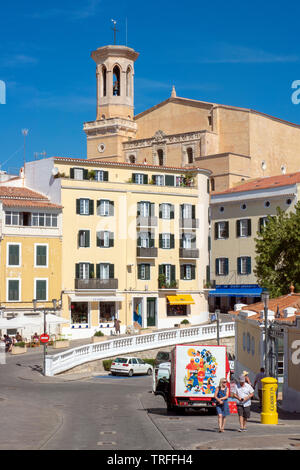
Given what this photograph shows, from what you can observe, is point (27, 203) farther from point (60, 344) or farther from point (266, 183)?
point (266, 183)

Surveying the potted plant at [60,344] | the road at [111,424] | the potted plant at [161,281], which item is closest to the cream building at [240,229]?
the potted plant at [161,281]

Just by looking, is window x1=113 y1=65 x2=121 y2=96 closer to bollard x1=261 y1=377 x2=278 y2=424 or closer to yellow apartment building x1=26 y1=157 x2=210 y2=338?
yellow apartment building x1=26 y1=157 x2=210 y2=338

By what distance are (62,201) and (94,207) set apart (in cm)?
303

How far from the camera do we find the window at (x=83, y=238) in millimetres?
74625

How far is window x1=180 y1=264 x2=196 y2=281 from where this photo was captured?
7988 cm

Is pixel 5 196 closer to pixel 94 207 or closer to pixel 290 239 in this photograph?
pixel 94 207

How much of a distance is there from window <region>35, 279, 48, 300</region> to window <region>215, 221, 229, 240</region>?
22.5 metres

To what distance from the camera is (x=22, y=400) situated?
121ft

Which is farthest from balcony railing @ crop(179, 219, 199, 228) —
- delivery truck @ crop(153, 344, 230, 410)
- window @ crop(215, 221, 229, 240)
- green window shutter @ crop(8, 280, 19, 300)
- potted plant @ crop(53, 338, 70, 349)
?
delivery truck @ crop(153, 344, 230, 410)

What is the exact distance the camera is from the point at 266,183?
85.7 meters

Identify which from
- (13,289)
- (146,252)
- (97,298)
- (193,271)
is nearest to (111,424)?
(13,289)

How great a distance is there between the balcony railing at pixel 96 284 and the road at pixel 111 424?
91.5 ft
